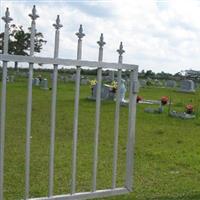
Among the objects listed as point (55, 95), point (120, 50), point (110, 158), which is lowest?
point (110, 158)

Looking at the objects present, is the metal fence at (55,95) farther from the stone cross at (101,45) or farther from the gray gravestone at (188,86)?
the gray gravestone at (188,86)

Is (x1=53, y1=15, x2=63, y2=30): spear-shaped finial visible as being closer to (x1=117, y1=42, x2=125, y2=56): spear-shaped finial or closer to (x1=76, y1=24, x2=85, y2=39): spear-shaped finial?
(x1=76, y1=24, x2=85, y2=39): spear-shaped finial

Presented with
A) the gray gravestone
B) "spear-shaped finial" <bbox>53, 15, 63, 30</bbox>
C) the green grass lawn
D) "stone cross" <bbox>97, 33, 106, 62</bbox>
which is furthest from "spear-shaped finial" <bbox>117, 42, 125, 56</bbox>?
the gray gravestone

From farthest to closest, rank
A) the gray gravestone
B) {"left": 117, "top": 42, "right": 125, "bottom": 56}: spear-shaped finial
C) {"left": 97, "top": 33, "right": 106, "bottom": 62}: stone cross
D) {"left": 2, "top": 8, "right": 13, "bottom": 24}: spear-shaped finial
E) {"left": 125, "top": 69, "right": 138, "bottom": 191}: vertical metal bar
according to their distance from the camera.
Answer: the gray gravestone, {"left": 125, "top": 69, "right": 138, "bottom": 191}: vertical metal bar, {"left": 117, "top": 42, "right": 125, "bottom": 56}: spear-shaped finial, {"left": 97, "top": 33, "right": 106, "bottom": 62}: stone cross, {"left": 2, "top": 8, "right": 13, "bottom": 24}: spear-shaped finial

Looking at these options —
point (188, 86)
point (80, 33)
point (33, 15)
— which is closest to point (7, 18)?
point (33, 15)

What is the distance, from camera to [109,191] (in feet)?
18.0

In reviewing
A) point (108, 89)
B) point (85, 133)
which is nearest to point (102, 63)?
point (85, 133)

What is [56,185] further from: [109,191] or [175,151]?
[175,151]

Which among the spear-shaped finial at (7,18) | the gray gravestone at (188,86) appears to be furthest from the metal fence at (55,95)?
the gray gravestone at (188,86)

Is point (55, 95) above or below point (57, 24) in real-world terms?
below

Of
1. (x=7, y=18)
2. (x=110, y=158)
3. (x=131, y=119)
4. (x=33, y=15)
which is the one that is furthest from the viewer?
(x=110, y=158)

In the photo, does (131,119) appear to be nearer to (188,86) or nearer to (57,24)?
(57,24)

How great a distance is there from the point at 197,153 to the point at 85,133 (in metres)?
3.13

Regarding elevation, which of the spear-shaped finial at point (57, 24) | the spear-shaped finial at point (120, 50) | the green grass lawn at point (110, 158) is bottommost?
the green grass lawn at point (110, 158)
